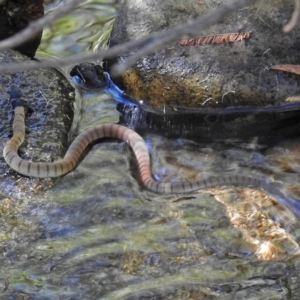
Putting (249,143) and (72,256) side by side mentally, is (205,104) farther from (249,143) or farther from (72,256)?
(72,256)

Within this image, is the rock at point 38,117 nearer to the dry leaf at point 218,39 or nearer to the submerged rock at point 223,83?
the submerged rock at point 223,83

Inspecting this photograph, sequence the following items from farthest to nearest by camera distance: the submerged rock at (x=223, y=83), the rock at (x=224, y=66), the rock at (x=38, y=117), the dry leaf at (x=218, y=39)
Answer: the dry leaf at (x=218, y=39) → the rock at (x=224, y=66) → the submerged rock at (x=223, y=83) → the rock at (x=38, y=117)

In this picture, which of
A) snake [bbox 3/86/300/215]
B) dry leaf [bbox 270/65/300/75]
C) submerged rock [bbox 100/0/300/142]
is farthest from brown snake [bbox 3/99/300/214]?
dry leaf [bbox 270/65/300/75]

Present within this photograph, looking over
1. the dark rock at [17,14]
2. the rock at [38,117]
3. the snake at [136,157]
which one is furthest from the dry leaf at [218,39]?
the dark rock at [17,14]

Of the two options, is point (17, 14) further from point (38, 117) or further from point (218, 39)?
point (218, 39)

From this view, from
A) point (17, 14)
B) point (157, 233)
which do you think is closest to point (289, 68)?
point (157, 233)

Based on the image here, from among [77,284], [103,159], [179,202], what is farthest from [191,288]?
[103,159]

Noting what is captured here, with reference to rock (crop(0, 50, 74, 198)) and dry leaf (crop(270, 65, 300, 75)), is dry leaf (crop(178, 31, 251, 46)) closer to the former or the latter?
dry leaf (crop(270, 65, 300, 75))
